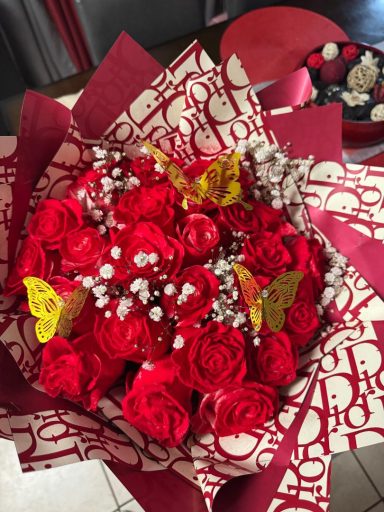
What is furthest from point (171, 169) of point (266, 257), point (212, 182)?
point (266, 257)

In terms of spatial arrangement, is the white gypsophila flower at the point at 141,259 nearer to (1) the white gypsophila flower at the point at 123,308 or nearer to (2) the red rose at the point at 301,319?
(1) the white gypsophila flower at the point at 123,308

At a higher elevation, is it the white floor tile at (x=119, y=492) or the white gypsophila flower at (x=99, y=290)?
the white gypsophila flower at (x=99, y=290)

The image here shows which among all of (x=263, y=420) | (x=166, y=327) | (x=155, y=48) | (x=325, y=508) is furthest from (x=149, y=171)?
(x=155, y=48)

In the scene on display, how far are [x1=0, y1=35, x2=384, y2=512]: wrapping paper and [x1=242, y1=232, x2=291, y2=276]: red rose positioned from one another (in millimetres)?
117

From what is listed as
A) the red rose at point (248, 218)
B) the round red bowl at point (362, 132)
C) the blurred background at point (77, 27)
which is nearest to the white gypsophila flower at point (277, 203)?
the red rose at point (248, 218)

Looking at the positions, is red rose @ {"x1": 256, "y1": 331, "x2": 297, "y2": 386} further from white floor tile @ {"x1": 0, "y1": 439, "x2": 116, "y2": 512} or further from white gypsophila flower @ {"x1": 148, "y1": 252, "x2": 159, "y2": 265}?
white floor tile @ {"x1": 0, "y1": 439, "x2": 116, "y2": 512}

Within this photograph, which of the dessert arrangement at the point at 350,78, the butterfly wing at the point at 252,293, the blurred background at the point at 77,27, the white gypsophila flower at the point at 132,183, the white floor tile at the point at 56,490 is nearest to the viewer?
the butterfly wing at the point at 252,293

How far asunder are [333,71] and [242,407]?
0.69 m

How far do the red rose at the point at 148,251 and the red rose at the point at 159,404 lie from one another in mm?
112

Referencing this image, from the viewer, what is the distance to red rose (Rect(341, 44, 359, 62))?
894 mm

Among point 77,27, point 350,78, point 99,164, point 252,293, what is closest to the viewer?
point 252,293

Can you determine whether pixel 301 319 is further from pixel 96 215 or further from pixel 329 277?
pixel 96 215

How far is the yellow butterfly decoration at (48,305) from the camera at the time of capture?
1.58ft

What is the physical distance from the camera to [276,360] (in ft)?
1.72
